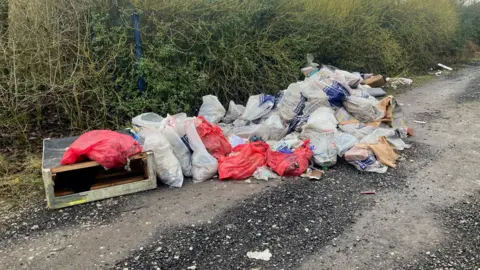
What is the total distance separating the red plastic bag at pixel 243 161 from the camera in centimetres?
410

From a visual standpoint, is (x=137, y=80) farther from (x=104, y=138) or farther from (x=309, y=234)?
(x=309, y=234)

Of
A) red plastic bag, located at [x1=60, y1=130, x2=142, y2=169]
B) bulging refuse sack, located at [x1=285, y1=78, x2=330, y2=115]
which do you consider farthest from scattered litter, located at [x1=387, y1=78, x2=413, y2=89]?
red plastic bag, located at [x1=60, y1=130, x2=142, y2=169]

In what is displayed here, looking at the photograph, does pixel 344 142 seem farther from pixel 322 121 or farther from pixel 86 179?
pixel 86 179

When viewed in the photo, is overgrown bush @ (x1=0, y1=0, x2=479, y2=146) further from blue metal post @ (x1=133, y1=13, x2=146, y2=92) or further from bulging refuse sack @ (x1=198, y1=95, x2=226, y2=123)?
bulging refuse sack @ (x1=198, y1=95, x2=226, y2=123)

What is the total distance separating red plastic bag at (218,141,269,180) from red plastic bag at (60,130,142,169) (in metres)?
0.91

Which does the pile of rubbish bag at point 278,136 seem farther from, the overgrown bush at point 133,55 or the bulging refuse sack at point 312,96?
the overgrown bush at point 133,55

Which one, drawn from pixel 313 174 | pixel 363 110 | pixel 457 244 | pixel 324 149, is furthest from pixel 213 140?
pixel 457 244

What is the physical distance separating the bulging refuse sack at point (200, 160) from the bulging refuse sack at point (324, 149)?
1162mm

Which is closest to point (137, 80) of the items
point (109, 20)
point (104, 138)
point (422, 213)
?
point (109, 20)

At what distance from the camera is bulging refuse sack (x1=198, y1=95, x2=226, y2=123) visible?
5453 mm

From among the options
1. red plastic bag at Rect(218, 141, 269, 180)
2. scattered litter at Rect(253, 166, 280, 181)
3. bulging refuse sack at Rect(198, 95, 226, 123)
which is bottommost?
scattered litter at Rect(253, 166, 280, 181)

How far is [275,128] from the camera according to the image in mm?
5074

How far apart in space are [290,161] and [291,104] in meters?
1.42

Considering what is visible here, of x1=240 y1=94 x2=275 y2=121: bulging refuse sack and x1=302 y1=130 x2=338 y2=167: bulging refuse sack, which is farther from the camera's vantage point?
x1=240 y1=94 x2=275 y2=121: bulging refuse sack
